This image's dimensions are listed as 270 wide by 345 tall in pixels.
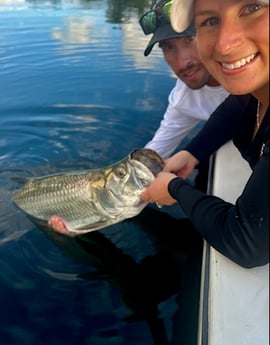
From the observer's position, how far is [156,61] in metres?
8.01

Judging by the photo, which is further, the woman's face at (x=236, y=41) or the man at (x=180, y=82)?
the man at (x=180, y=82)

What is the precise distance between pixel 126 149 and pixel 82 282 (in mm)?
2010

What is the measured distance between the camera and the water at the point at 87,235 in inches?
100

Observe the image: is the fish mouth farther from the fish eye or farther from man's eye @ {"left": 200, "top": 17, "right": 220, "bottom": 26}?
man's eye @ {"left": 200, "top": 17, "right": 220, "bottom": 26}

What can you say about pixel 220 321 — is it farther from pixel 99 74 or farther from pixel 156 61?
pixel 156 61

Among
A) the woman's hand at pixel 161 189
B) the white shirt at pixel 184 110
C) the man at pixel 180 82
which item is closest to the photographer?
the woman's hand at pixel 161 189

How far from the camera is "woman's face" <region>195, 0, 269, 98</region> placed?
112cm

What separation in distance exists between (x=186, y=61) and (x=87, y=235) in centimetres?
161

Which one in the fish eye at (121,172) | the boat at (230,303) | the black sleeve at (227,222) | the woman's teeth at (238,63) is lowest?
the fish eye at (121,172)

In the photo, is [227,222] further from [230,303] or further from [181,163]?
[181,163]

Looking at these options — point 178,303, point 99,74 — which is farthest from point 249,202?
point 99,74

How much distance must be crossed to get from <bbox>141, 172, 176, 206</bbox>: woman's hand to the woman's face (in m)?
0.78

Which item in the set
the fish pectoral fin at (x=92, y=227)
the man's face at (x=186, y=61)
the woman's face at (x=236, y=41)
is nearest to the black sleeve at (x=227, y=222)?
the woman's face at (x=236, y=41)

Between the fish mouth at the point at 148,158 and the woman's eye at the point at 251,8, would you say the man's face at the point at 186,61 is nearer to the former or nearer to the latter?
the fish mouth at the point at 148,158
